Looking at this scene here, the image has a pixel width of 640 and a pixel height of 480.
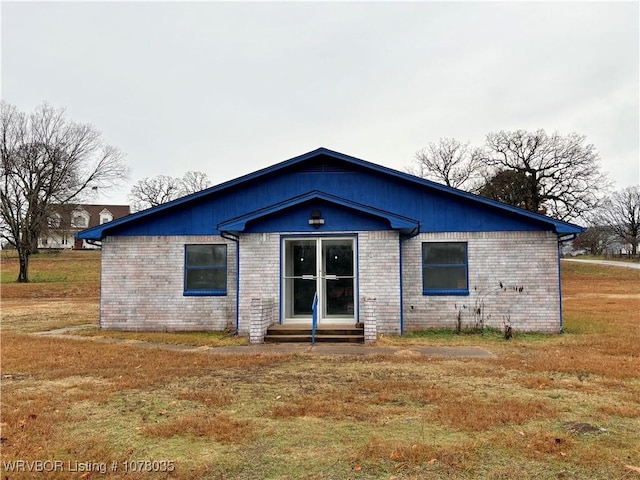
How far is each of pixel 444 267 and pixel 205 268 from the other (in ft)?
22.4

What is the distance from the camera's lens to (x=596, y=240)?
7988 cm

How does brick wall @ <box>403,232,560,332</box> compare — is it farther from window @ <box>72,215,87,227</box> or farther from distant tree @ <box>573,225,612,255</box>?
distant tree @ <box>573,225,612,255</box>

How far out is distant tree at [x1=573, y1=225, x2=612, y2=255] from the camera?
76938 mm

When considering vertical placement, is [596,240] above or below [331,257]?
above

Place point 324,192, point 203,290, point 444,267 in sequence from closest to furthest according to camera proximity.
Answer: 1. point 444,267
2. point 324,192
3. point 203,290

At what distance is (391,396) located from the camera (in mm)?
6508

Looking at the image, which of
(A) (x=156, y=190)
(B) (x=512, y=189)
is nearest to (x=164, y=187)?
(A) (x=156, y=190)

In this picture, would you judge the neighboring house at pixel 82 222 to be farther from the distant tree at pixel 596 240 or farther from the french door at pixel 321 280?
the distant tree at pixel 596 240

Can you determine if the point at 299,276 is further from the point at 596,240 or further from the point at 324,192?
the point at 596,240

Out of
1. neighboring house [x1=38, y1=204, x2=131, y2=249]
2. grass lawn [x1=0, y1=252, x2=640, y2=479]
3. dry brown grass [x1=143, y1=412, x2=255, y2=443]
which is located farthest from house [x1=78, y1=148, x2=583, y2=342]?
neighboring house [x1=38, y1=204, x2=131, y2=249]

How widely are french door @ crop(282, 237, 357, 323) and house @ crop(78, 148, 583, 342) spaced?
0.09 feet

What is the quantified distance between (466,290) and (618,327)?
438 cm

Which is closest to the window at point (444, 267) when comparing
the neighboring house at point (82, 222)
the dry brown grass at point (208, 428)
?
the dry brown grass at point (208, 428)

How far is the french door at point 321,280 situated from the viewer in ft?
42.7
